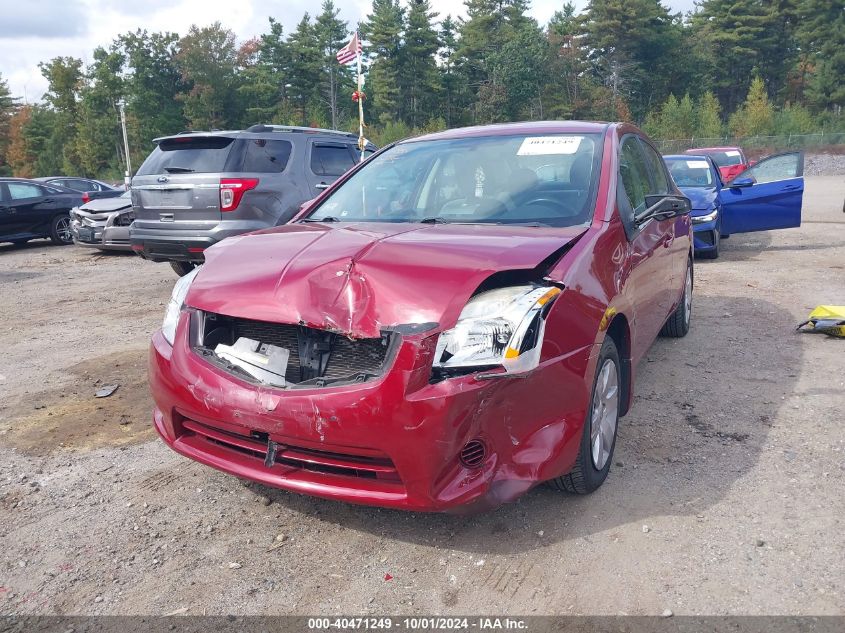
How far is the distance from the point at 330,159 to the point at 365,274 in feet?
22.1

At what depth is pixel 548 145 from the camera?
154 inches

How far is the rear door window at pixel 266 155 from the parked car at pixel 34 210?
8.57 meters

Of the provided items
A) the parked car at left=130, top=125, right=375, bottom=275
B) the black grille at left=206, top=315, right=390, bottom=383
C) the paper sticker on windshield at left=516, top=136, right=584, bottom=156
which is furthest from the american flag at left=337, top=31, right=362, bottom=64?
the black grille at left=206, top=315, right=390, bottom=383

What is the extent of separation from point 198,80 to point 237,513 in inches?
2739

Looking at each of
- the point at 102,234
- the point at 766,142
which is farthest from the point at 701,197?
the point at 766,142

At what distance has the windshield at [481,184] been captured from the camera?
11.7ft

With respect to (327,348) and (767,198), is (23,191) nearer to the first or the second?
(767,198)

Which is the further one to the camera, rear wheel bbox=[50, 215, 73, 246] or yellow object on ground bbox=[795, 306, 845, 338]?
rear wheel bbox=[50, 215, 73, 246]

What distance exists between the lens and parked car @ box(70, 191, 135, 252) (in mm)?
12180

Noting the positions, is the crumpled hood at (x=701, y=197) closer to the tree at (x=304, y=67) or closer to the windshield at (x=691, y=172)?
the windshield at (x=691, y=172)

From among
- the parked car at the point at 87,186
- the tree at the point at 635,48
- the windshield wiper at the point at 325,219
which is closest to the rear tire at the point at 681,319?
the windshield wiper at the point at 325,219

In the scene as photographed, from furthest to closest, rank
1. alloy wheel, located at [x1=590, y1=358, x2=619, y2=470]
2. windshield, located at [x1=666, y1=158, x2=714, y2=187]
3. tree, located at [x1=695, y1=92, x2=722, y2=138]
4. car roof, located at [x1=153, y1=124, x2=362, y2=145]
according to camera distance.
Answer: tree, located at [x1=695, y1=92, x2=722, y2=138]
windshield, located at [x1=666, y1=158, x2=714, y2=187]
car roof, located at [x1=153, y1=124, x2=362, y2=145]
alloy wheel, located at [x1=590, y1=358, x2=619, y2=470]

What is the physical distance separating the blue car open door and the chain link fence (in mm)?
42989

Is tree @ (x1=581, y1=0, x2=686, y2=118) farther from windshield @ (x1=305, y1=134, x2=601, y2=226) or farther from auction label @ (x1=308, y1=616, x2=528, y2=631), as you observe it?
auction label @ (x1=308, y1=616, x2=528, y2=631)
